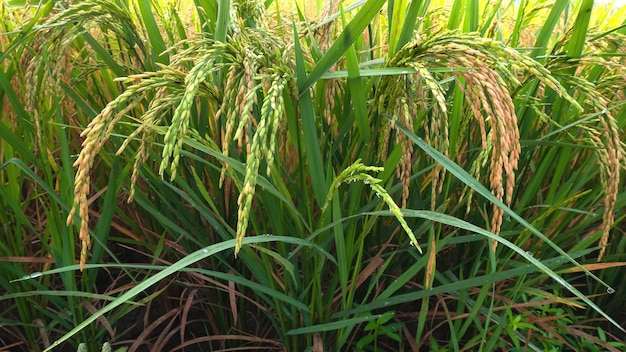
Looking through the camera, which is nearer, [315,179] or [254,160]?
[254,160]

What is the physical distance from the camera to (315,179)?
3.32 feet

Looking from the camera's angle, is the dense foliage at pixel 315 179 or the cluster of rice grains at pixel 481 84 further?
the dense foliage at pixel 315 179

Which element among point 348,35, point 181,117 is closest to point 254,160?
point 181,117

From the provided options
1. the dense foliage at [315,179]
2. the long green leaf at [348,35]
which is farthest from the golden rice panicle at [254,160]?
the long green leaf at [348,35]

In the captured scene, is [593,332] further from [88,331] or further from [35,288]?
[35,288]

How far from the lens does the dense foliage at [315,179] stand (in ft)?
2.97

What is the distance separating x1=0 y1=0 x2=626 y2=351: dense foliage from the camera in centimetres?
90

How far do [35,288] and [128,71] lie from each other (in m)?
0.57

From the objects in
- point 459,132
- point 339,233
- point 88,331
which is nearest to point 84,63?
point 88,331

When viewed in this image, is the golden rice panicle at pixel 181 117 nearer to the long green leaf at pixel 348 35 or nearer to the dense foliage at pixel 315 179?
the dense foliage at pixel 315 179

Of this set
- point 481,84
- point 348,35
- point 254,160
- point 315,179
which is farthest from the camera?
point 315,179

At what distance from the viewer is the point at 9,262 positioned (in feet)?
4.09

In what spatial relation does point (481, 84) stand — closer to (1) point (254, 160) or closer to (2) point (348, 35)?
(2) point (348, 35)

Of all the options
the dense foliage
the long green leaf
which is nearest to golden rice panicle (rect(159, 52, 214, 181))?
the dense foliage
